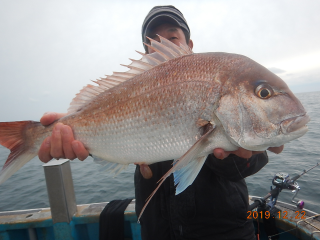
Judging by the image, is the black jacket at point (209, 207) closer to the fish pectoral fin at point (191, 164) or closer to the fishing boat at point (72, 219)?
the fish pectoral fin at point (191, 164)

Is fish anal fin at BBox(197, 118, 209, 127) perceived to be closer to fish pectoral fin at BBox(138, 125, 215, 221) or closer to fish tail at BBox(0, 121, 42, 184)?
fish pectoral fin at BBox(138, 125, 215, 221)

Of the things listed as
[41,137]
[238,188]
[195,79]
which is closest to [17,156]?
[41,137]

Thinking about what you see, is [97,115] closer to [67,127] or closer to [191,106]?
[67,127]

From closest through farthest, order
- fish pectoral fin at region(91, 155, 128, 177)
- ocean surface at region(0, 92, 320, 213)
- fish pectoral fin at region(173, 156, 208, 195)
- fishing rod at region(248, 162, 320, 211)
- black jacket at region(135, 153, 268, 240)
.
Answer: fish pectoral fin at region(173, 156, 208, 195) < black jacket at region(135, 153, 268, 240) < fish pectoral fin at region(91, 155, 128, 177) < fishing rod at region(248, 162, 320, 211) < ocean surface at region(0, 92, 320, 213)

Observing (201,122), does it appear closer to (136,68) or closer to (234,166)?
(234,166)

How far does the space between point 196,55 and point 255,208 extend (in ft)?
10.1

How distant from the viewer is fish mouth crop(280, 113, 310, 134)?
1228 millimetres

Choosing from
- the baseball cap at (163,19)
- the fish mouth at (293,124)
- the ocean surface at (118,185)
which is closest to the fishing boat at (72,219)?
the fish mouth at (293,124)

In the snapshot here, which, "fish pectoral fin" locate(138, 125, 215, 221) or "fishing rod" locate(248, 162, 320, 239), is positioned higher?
"fish pectoral fin" locate(138, 125, 215, 221)

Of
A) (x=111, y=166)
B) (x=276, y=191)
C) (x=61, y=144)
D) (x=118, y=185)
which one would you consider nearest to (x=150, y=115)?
(x=111, y=166)

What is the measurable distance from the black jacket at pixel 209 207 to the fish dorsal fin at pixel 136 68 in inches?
41.3

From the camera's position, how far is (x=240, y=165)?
1.74 m

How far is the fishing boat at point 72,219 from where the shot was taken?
9.91ft

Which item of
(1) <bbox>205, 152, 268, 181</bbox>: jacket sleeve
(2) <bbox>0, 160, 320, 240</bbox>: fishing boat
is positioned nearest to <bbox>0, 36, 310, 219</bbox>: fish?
(1) <bbox>205, 152, 268, 181</bbox>: jacket sleeve
